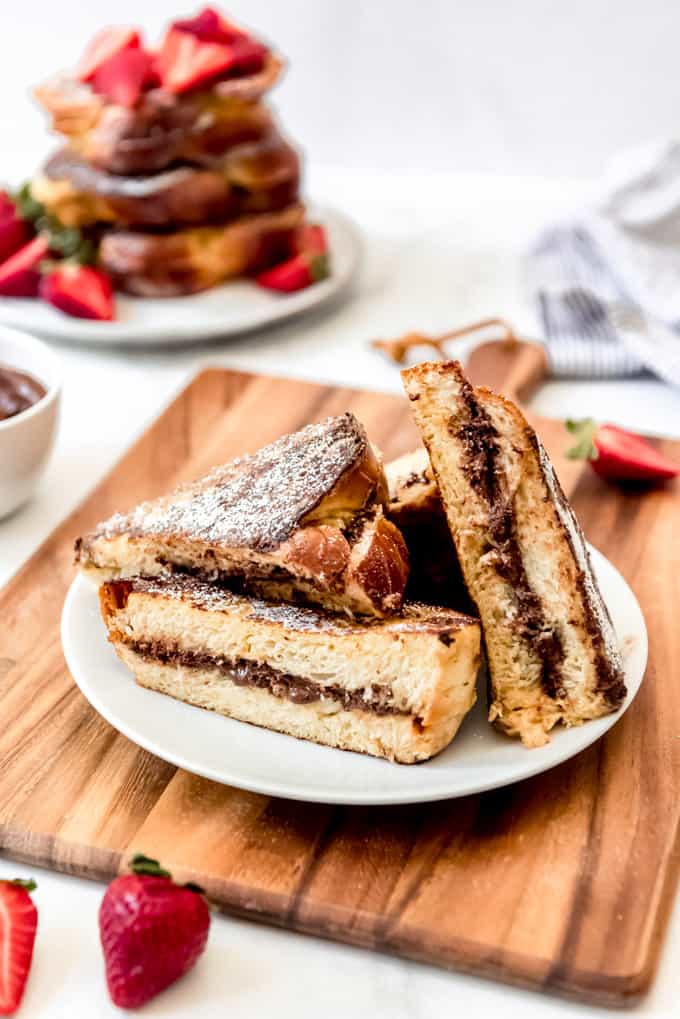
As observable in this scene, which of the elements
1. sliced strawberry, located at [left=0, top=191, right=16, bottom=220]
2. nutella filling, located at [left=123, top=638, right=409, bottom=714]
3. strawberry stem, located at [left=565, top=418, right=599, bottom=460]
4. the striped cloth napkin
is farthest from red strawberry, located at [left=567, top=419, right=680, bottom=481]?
sliced strawberry, located at [left=0, top=191, right=16, bottom=220]

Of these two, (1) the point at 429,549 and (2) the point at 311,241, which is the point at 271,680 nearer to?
(1) the point at 429,549

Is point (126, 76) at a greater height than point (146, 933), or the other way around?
point (126, 76)

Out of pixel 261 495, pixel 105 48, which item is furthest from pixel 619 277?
pixel 261 495

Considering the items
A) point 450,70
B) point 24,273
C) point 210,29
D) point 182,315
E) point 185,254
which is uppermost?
point 210,29

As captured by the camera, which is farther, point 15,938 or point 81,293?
point 81,293

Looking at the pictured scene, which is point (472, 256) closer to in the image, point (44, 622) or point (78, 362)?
point (78, 362)

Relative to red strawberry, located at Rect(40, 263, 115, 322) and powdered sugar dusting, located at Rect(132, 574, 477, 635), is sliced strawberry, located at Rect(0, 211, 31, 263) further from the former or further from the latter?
powdered sugar dusting, located at Rect(132, 574, 477, 635)

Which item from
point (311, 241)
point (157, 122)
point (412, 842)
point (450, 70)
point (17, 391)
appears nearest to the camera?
point (412, 842)
